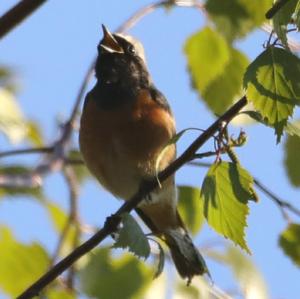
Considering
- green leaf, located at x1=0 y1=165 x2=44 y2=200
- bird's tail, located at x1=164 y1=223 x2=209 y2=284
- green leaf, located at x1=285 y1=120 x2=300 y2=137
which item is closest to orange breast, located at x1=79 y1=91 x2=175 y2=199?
green leaf, located at x1=0 y1=165 x2=44 y2=200

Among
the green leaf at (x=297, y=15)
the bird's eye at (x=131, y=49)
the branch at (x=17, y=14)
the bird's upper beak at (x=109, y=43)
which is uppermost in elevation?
the green leaf at (x=297, y=15)

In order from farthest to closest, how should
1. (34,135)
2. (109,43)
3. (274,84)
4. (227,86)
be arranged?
(109,43) < (34,135) < (227,86) < (274,84)

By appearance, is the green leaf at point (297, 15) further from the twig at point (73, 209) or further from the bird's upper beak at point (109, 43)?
the bird's upper beak at point (109, 43)

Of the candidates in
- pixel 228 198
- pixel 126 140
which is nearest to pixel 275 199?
pixel 228 198

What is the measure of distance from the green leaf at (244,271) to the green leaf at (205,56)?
0.54 m

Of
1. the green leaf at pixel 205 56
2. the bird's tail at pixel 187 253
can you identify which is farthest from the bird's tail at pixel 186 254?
the green leaf at pixel 205 56

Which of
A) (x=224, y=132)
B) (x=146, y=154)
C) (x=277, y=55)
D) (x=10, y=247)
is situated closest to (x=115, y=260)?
(x=10, y=247)

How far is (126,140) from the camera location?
3.39 metres

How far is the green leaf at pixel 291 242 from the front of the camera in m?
2.00

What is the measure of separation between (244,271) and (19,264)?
0.73 meters

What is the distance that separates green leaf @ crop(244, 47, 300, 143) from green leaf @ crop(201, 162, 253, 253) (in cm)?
17

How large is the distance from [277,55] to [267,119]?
0.53ft

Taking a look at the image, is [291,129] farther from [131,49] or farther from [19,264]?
[131,49]

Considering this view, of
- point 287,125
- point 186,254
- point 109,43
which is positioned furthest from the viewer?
point 109,43
